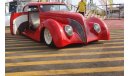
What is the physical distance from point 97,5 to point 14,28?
1479cm

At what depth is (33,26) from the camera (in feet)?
31.9

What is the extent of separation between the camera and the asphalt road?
4918mm

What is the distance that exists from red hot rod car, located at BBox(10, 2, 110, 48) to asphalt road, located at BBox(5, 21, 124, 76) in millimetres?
262

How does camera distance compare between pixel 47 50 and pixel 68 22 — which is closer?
pixel 47 50

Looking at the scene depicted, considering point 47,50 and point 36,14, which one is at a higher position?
point 36,14

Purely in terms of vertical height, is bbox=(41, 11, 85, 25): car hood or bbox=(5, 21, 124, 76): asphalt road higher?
→ bbox=(41, 11, 85, 25): car hood

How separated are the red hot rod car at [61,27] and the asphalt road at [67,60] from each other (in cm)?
26

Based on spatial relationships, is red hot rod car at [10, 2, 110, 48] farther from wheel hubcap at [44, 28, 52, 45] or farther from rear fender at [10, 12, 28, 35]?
rear fender at [10, 12, 28, 35]

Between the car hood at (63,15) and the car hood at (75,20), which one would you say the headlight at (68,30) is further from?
the car hood at (63,15)

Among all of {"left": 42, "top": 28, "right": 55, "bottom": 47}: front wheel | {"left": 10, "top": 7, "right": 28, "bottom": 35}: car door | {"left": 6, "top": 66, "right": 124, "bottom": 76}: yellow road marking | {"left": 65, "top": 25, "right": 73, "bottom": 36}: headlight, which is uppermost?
{"left": 10, "top": 7, "right": 28, "bottom": 35}: car door

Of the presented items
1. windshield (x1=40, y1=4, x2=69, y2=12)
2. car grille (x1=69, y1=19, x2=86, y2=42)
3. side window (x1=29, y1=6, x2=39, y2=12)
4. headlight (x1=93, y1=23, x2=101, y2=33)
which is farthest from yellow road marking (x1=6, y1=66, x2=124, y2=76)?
side window (x1=29, y1=6, x2=39, y2=12)

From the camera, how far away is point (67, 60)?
5.91m
